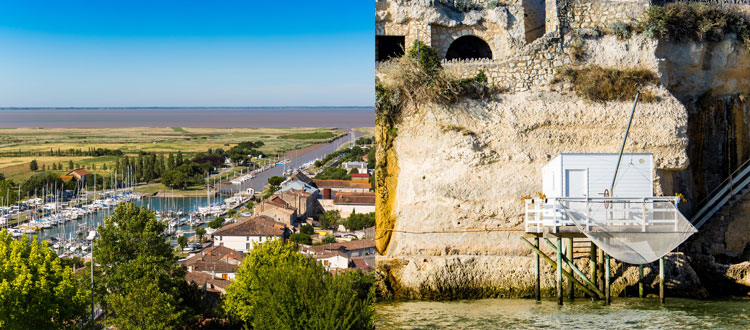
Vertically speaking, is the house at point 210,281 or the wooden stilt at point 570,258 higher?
the wooden stilt at point 570,258

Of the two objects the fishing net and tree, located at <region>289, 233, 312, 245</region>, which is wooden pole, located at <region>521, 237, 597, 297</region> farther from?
tree, located at <region>289, 233, 312, 245</region>

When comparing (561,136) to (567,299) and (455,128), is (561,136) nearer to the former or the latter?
(455,128)

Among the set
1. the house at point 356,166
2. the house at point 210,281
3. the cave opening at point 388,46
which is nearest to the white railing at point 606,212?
the cave opening at point 388,46

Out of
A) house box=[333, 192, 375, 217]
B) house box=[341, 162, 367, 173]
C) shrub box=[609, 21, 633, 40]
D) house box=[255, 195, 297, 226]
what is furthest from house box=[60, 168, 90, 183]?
shrub box=[609, 21, 633, 40]

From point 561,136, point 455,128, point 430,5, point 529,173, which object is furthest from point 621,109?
point 430,5

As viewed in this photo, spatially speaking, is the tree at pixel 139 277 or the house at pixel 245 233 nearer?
the tree at pixel 139 277

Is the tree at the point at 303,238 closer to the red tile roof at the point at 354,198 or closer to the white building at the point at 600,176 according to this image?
the red tile roof at the point at 354,198
